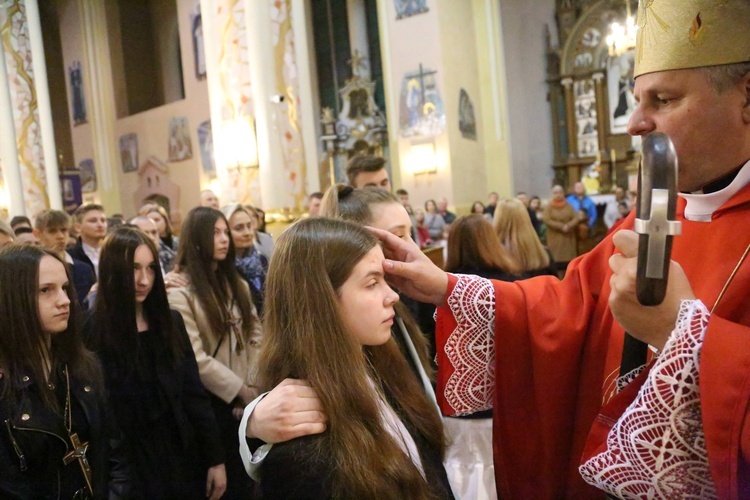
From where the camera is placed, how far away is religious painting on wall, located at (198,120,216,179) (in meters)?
15.6

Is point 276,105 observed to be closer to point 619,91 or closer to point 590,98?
point 590,98

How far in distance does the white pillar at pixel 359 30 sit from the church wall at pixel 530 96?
3.41 meters

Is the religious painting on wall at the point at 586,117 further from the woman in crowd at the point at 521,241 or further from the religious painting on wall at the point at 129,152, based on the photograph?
the religious painting on wall at the point at 129,152

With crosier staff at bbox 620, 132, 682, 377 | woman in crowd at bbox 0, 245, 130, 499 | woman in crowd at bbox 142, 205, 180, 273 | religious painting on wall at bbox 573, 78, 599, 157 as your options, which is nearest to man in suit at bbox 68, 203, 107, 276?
woman in crowd at bbox 142, 205, 180, 273

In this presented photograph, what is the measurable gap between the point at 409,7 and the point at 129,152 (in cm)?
936

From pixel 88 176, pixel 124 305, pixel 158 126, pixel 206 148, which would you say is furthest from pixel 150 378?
pixel 88 176

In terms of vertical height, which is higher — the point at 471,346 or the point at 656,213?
the point at 656,213

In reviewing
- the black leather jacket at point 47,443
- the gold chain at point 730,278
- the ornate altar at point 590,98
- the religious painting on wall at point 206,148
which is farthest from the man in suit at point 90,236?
the ornate altar at point 590,98

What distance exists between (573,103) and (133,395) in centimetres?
1416

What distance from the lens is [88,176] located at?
1766 centimetres

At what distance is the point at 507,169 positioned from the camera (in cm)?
1408

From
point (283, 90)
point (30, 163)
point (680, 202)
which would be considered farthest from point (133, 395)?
point (30, 163)

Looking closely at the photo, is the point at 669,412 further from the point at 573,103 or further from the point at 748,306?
the point at 573,103

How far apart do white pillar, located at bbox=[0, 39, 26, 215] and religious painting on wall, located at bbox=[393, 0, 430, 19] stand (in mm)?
→ 7265
